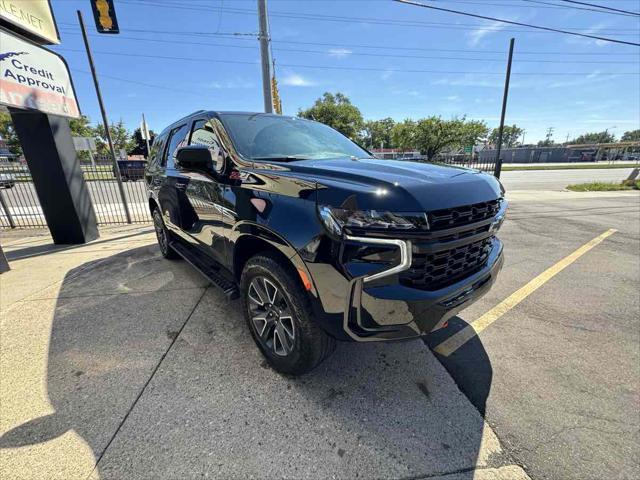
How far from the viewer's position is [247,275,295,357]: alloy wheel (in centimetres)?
209

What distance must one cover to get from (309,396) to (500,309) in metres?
2.35

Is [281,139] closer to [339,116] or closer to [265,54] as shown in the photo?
[265,54]

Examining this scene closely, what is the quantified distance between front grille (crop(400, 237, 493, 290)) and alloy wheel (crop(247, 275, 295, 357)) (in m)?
0.83

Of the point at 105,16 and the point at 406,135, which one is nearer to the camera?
the point at 105,16

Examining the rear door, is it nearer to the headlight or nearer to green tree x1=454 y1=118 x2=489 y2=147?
the headlight

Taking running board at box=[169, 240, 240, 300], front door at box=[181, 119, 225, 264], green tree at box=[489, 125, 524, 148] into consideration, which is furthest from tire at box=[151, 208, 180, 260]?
green tree at box=[489, 125, 524, 148]

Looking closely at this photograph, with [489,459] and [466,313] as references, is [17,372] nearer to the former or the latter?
[489,459]

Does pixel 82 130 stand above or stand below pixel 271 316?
above

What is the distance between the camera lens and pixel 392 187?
162cm

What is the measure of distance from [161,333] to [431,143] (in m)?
47.4

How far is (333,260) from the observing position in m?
1.61

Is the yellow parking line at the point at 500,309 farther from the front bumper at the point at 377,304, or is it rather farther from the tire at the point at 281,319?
the tire at the point at 281,319

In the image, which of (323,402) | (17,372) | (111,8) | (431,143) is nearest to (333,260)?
(323,402)

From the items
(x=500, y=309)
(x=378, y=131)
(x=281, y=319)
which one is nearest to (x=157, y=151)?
(x=281, y=319)
